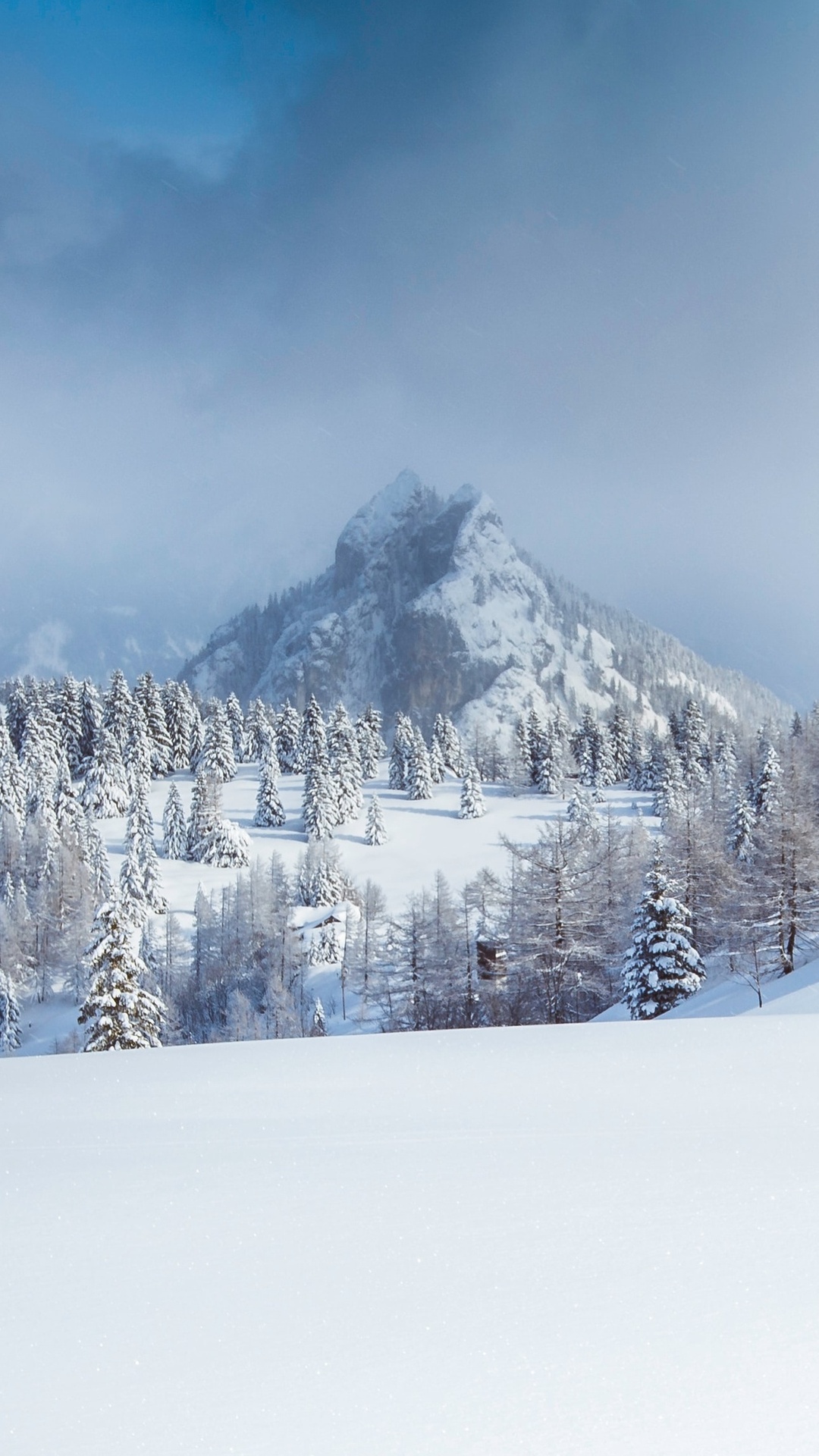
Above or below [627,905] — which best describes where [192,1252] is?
above

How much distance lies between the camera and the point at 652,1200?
2.12 meters

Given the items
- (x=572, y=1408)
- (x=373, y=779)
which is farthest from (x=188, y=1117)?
(x=373, y=779)

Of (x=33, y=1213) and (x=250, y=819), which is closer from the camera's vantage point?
(x=33, y=1213)

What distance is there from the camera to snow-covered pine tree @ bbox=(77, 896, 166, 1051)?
59.9 feet

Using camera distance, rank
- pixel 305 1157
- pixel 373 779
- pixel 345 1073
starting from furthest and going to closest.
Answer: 1. pixel 373 779
2. pixel 345 1073
3. pixel 305 1157

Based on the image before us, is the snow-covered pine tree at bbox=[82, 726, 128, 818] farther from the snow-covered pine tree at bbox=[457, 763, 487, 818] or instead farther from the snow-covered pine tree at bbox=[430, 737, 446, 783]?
the snow-covered pine tree at bbox=[457, 763, 487, 818]

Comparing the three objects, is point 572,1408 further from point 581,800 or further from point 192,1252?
point 581,800

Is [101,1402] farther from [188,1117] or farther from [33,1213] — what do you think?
[188,1117]

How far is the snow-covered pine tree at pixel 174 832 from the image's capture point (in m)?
60.5

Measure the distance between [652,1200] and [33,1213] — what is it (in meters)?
1.98

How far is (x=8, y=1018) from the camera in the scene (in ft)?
129

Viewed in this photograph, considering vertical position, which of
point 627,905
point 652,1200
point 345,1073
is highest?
point 652,1200

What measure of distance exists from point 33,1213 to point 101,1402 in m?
1.04

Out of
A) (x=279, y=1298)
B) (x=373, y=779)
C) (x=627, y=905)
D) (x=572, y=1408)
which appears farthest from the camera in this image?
(x=373, y=779)
